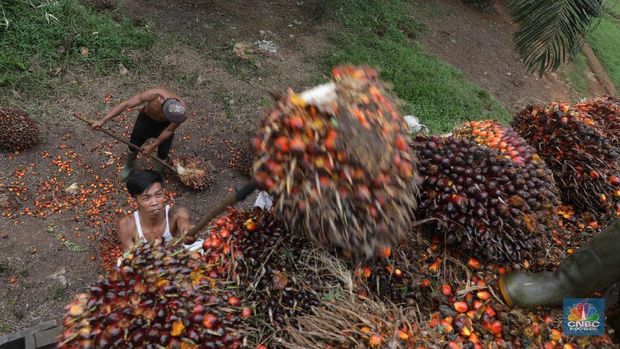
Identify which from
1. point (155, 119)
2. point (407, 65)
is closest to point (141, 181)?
point (155, 119)

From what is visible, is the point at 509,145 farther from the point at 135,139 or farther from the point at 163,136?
the point at 135,139

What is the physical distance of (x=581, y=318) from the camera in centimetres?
188

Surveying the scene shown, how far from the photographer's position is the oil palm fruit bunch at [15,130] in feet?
15.4

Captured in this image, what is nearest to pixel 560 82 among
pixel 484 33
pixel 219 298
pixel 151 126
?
pixel 484 33

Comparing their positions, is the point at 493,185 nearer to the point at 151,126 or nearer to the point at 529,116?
the point at 529,116

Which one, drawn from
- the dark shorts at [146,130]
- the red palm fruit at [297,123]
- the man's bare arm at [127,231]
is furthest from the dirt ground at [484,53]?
the red palm fruit at [297,123]

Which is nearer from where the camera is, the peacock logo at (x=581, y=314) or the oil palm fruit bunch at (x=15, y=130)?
the peacock logo at (x=581, y=314)

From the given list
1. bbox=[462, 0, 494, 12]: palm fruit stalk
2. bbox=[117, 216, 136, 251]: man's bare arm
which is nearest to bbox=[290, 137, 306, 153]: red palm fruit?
bbox=[117, 216, 136, 251]: man's bare arm

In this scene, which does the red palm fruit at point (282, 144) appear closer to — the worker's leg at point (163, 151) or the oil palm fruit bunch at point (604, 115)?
the oil palm fruit bunch at point (604, 115)

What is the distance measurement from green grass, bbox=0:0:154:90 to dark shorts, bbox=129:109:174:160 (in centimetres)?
193

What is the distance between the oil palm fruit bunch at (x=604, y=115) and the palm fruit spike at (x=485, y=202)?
1.00 meters

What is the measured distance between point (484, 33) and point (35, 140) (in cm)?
998

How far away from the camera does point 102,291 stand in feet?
5.08

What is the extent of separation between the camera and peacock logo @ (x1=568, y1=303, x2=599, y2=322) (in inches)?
73.4
